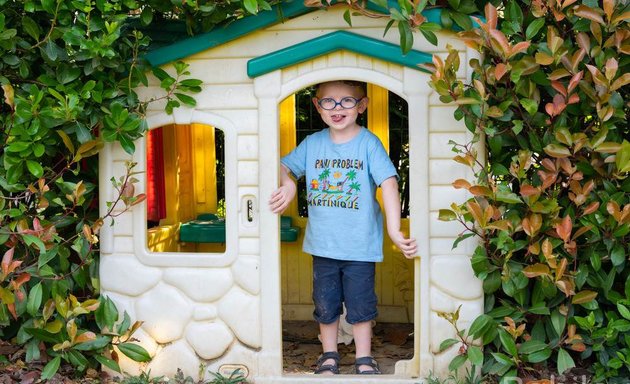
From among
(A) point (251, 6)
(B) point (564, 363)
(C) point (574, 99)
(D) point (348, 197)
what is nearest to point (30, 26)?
(A) point (251, 6)

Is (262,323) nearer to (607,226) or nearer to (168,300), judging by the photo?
(168,300)

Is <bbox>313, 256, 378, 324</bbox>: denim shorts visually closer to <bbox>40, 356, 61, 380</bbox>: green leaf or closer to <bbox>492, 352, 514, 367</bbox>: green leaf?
<bbox>492, 352, 514, 367</bbox>: green leaf

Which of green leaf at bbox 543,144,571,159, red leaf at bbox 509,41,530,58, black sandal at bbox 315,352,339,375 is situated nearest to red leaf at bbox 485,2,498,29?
red leaf at bbox 509,41,530,58

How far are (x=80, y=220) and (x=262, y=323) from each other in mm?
1208

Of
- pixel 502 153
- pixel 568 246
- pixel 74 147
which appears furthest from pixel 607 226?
pixel 74 147

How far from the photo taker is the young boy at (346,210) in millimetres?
4941

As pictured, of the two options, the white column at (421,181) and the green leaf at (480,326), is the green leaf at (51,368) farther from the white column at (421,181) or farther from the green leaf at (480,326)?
the green leaf at (480,326)

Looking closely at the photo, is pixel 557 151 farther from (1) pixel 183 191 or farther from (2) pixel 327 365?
(1) pixel 183 191

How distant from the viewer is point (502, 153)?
471 centimetres

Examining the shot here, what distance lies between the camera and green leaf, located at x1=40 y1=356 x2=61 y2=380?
4625 mm

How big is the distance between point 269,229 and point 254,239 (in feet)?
0.34

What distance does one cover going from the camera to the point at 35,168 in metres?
4.61

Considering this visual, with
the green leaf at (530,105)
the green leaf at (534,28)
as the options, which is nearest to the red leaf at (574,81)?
the green leaf at (530,105)

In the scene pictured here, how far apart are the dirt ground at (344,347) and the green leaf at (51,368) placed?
4.32 ft
